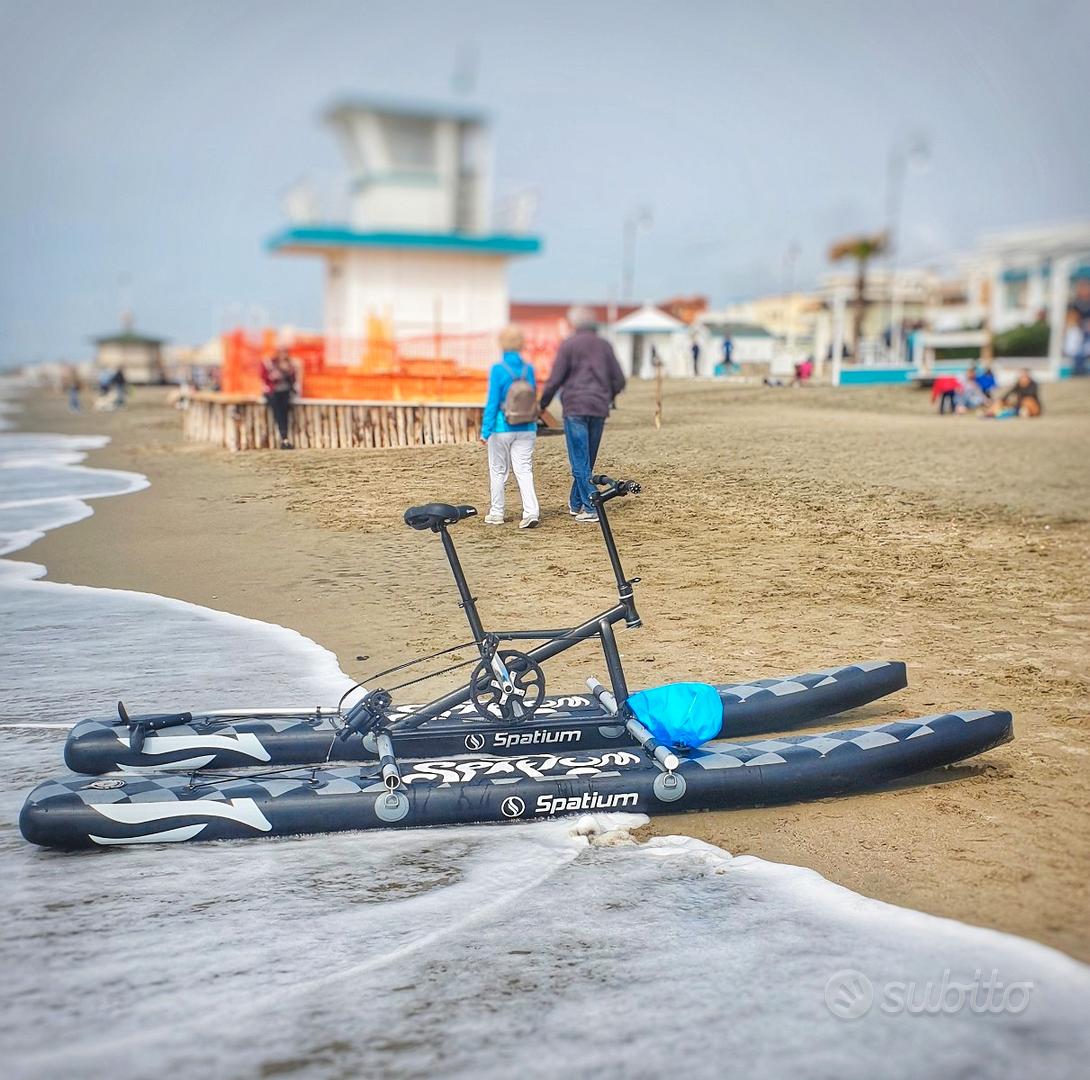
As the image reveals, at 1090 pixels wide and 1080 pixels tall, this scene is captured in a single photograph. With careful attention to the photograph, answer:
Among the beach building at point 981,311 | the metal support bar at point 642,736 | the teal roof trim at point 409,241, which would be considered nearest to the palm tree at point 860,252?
the beach building at point 981,311

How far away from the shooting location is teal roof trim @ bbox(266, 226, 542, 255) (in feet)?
45.1

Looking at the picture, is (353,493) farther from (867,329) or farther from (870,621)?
(867,329)

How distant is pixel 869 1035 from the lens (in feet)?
9.61

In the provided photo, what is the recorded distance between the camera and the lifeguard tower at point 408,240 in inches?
529

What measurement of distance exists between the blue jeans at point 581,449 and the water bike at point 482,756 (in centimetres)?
350

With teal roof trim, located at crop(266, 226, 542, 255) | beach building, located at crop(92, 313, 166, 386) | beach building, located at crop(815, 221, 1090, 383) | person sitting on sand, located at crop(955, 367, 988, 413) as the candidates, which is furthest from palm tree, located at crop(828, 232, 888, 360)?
beach building, located at crop(92, 313, 166, 386)

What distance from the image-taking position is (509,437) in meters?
8.49

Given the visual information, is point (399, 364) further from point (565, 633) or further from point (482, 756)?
point (482, 756)

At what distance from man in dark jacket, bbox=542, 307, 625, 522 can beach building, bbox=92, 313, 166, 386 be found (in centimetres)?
6047

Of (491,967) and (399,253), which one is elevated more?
(399,253)

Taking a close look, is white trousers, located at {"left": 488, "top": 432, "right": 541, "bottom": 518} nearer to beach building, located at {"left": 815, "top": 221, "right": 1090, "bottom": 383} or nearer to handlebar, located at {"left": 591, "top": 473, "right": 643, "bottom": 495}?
→ handlebar, located at {"left": 591, "top": 473, "right": 643, "bottom": 495}

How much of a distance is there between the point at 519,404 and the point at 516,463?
17.3 inches

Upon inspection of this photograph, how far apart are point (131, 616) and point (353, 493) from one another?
81.4 inches

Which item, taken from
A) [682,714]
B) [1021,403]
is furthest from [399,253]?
[1021,403]
